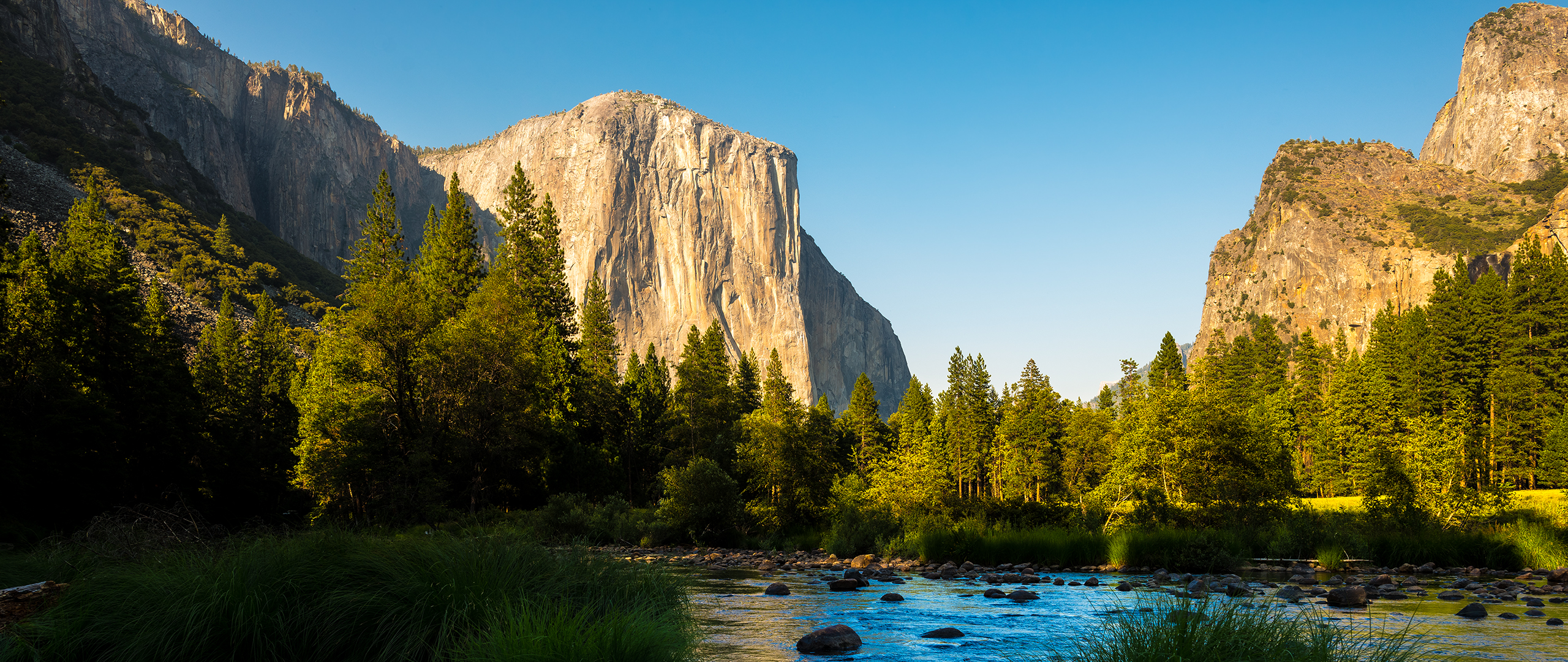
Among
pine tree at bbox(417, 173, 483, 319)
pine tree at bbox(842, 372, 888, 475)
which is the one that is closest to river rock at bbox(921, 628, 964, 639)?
pine tree at bbox(417, 173, 483, 319)

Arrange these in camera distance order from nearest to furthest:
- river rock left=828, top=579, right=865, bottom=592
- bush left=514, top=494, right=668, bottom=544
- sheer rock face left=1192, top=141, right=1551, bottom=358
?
river rock left=828, top=579, right=865, bottom=592
bush left=514, top=494, right=668, bottom=544
sheer rock face left=1192, top=141, right=1551, bottom=358

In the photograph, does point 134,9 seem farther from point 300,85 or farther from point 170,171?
point 170,171

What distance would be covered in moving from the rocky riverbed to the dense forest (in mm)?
6733

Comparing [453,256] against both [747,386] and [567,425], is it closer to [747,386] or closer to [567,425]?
[567,425]

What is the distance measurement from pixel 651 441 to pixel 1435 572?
51.9 meters

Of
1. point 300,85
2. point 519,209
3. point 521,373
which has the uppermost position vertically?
point 300,85

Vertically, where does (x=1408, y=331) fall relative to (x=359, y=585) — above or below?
above

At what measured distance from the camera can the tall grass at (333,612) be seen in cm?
612

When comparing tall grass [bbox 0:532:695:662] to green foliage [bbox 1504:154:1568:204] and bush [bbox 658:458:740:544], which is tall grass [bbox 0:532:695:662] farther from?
green foliage [bbox 1504:154:1568:204]

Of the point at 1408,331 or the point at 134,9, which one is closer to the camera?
the point at 1408,331

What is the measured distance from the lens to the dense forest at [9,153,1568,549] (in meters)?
28.4

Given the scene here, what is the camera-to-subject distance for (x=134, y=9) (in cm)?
17250

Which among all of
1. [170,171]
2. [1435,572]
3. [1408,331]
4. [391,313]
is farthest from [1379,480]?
[170,171]

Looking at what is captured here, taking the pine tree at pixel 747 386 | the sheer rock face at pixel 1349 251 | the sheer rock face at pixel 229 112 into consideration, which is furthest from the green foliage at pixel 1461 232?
the sheer rock face at pixel 229 112
